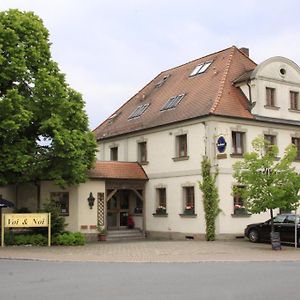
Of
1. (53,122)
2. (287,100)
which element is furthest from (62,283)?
(287,100)

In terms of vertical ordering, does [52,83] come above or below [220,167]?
above

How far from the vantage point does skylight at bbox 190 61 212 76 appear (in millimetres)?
35059

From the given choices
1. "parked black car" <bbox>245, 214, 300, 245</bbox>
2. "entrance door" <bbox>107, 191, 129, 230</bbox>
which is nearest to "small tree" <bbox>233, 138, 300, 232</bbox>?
"parked black car" <bbox>245, 214, 300, 245</bbox>

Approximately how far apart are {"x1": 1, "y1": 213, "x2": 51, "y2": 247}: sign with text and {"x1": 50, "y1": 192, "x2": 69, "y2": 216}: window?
4446mm

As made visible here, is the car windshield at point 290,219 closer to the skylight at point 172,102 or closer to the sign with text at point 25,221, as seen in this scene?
the skylight at point 172,102

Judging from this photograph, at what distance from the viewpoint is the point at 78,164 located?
84.4 feet

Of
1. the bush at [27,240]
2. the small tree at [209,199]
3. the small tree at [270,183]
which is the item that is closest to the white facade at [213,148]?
the small tree at [209,199]

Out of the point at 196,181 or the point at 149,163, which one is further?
the point at 149,163

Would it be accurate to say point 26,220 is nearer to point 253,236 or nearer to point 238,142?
point 253,236

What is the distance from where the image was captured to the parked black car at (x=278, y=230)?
25312 mm

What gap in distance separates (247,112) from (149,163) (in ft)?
23.3

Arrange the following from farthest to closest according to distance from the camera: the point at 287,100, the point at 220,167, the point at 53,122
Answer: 1. the point at 287,100
2. the point at 220,167
3. the point at 53,122

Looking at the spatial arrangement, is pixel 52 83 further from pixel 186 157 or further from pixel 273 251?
pixel 273 251

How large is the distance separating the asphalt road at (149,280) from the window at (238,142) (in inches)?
504
